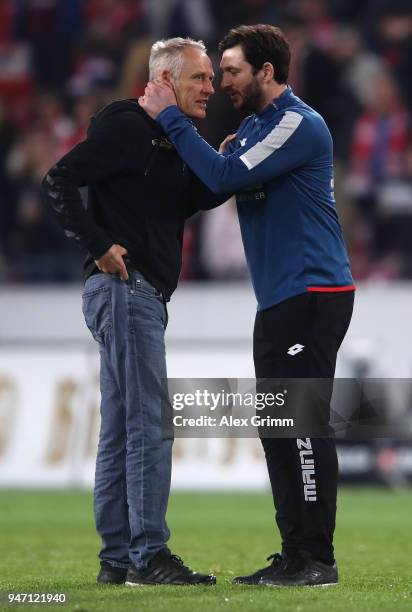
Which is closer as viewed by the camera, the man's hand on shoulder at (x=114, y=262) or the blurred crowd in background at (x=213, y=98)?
the man's hand on shoulder at (x=114, y=262)

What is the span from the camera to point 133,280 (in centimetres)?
534

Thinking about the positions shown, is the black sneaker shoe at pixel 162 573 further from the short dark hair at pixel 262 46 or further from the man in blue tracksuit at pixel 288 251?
the short dark hair at pixel 262 46

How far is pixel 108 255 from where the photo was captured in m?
5.22

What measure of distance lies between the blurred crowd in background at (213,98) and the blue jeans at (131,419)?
8662 mm

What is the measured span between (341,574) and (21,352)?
25.7 feet

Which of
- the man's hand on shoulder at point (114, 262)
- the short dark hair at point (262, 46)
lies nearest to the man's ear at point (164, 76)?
the short dark hair at point (262, 46)

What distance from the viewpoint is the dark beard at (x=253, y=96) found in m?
5.44

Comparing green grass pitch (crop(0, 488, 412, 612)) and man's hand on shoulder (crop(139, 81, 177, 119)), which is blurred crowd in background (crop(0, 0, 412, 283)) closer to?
green grass pitch (crop(0, 488, 412, 612))

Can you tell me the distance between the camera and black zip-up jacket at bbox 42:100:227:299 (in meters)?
5.25

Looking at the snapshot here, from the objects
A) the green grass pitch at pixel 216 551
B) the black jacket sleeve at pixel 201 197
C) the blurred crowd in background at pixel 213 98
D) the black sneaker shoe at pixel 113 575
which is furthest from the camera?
the blurred crowd in background at pixel 213 98

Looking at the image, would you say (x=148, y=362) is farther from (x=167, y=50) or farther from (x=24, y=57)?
(x=24, y=57)

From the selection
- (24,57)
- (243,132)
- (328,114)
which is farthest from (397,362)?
(243,132)

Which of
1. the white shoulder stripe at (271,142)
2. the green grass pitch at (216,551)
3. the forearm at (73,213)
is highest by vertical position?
the white shoulder stripe at (271,142)

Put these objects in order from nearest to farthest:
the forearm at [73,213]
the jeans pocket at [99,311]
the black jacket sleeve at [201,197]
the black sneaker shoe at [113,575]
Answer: the forearm at [73,213] < the jeans pocket at [99,311] < the black sneaker shoe at [113,575] < the black jacket sleeve at [201,197]
